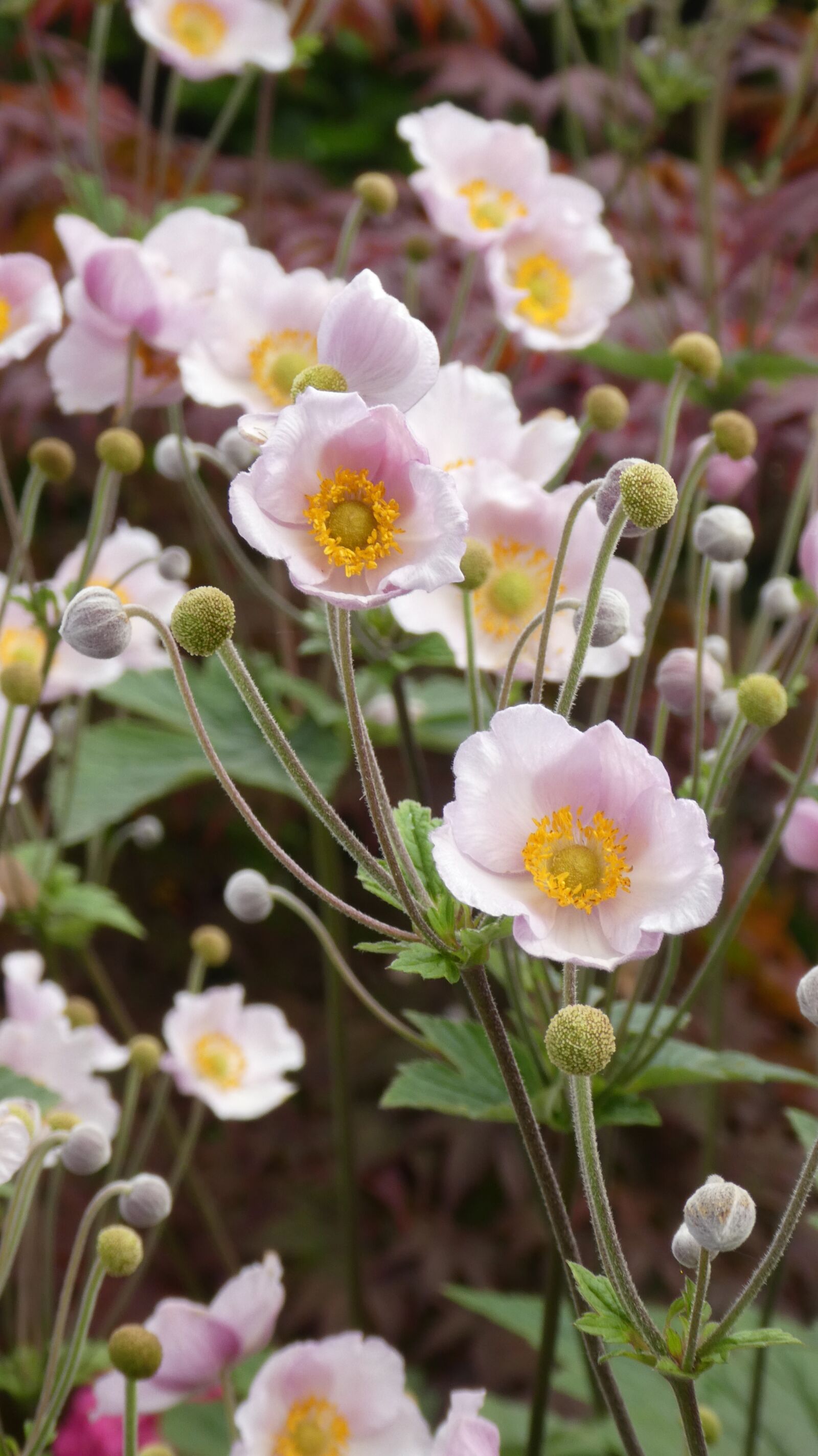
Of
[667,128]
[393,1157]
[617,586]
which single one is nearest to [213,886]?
[393,1157]

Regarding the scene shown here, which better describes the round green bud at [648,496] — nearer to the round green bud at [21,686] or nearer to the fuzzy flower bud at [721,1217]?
the fuzzy flower bud at [721,1217]

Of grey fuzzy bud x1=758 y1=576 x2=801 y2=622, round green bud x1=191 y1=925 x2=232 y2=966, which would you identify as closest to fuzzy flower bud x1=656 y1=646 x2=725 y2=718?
grey fuzzy bud x1=758 y1=576 x2=801 y2=622

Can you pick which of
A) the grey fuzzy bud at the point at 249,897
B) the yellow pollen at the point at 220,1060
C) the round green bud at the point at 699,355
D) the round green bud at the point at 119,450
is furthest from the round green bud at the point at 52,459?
the yellow pollen at the point at 220,1060

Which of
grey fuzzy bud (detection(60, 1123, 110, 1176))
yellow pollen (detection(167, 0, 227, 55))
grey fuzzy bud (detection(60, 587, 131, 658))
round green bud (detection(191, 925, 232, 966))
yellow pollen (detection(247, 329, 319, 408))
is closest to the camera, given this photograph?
grey fuzzy bud (detection(60, 587, 131, 658))

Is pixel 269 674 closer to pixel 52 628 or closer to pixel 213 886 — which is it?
pixel 52 628

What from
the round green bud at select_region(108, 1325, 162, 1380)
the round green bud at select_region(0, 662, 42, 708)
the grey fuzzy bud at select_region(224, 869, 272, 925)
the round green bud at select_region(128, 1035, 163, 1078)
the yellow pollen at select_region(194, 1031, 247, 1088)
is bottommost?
the yellow pollen at select_region(194, 1031, 247, 1088)

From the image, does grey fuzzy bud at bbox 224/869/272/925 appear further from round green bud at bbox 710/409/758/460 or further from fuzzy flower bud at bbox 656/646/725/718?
round green bud at bbox 710/409/758/460

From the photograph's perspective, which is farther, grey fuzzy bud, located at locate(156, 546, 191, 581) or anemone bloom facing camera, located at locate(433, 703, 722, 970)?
grey fuzzy bud, located at locate(156, 546, 191, 581)
